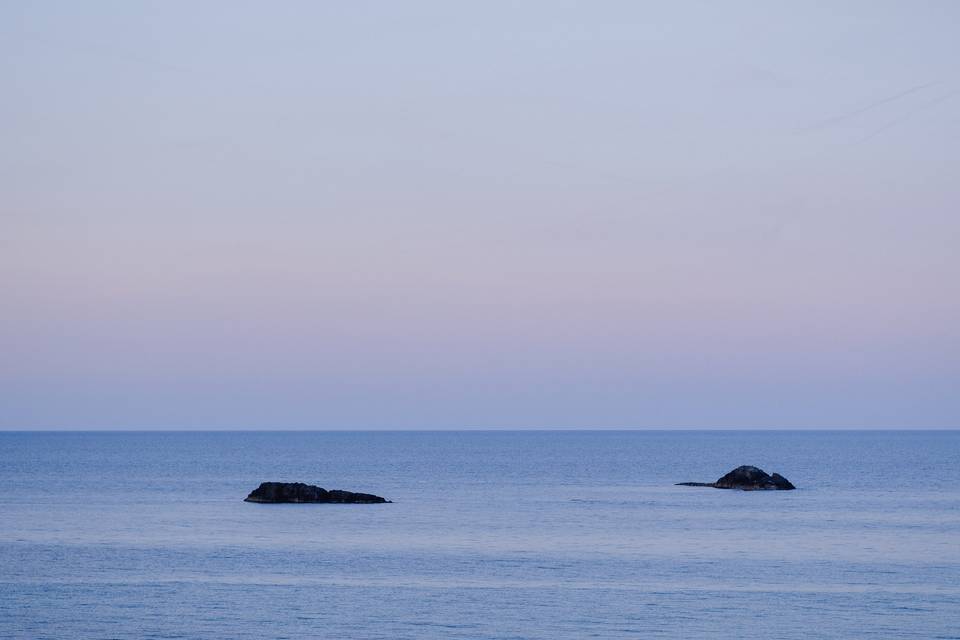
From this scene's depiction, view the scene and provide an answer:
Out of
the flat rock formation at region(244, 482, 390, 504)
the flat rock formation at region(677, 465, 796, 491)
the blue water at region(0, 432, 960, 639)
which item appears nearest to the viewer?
the blue water at region(0, 432, 960, 639)

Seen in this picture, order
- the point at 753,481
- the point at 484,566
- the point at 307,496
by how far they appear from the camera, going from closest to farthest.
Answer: the point at 484,566 → the point at 307,496 → the point at 753,481

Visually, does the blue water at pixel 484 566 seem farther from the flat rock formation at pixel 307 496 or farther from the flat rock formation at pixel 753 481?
the flat rock formation at pixel 753 481

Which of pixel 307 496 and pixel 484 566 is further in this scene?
pixel 307 496

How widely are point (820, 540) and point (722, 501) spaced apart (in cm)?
3781

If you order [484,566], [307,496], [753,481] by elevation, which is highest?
[753,481]

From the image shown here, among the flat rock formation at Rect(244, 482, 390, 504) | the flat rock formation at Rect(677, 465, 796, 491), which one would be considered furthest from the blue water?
the flat rock formation at Rect(677, 465, 796, 491)

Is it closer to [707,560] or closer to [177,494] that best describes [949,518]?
[707,560]

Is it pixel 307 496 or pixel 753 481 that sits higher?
pixel 753 481

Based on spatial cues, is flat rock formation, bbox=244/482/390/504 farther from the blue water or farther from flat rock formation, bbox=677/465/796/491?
flat rock formation, bbox=677/465/796/491

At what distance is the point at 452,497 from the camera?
129m

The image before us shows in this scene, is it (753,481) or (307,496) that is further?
(753,481)

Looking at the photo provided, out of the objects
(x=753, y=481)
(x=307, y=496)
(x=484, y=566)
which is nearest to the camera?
(x=484, y=566)

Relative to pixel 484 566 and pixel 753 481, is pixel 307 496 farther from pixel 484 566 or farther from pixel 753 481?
pixel 753 481

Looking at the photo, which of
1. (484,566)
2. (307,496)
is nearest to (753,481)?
(307,496)
